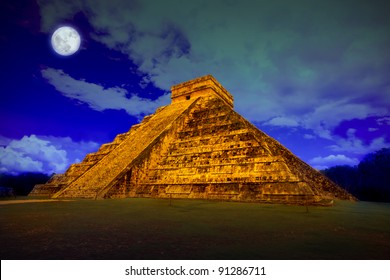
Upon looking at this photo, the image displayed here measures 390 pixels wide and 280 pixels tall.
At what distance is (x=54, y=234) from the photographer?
360 cm

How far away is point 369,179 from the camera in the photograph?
24562 mm

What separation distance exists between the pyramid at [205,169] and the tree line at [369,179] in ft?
24.1

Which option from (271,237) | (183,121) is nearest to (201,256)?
(271,237)

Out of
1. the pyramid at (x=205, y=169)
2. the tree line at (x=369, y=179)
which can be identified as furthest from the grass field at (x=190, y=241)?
the tree line at (x=369, y=179)

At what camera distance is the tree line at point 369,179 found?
62.1 feet

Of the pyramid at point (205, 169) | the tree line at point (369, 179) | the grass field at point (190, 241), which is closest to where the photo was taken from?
the grass field at point (190, 241)

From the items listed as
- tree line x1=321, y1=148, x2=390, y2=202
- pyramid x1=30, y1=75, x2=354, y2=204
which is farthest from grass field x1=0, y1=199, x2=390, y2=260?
tree line x1=321, y1=148, x2=390, y2=202

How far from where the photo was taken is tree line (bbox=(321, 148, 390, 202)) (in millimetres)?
18938

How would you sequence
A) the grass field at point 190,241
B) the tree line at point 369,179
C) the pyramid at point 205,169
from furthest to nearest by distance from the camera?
the tree line at point 369,179
the pyramid at point 205,169
the grass field at point 190,241

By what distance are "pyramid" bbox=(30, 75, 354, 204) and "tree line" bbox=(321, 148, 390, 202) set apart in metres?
7.35

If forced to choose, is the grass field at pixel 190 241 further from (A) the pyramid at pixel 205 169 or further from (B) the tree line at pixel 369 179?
(B) the tree line at pixel 369 179

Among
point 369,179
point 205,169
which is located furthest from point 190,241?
point 369,179

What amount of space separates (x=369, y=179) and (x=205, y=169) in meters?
22.0
